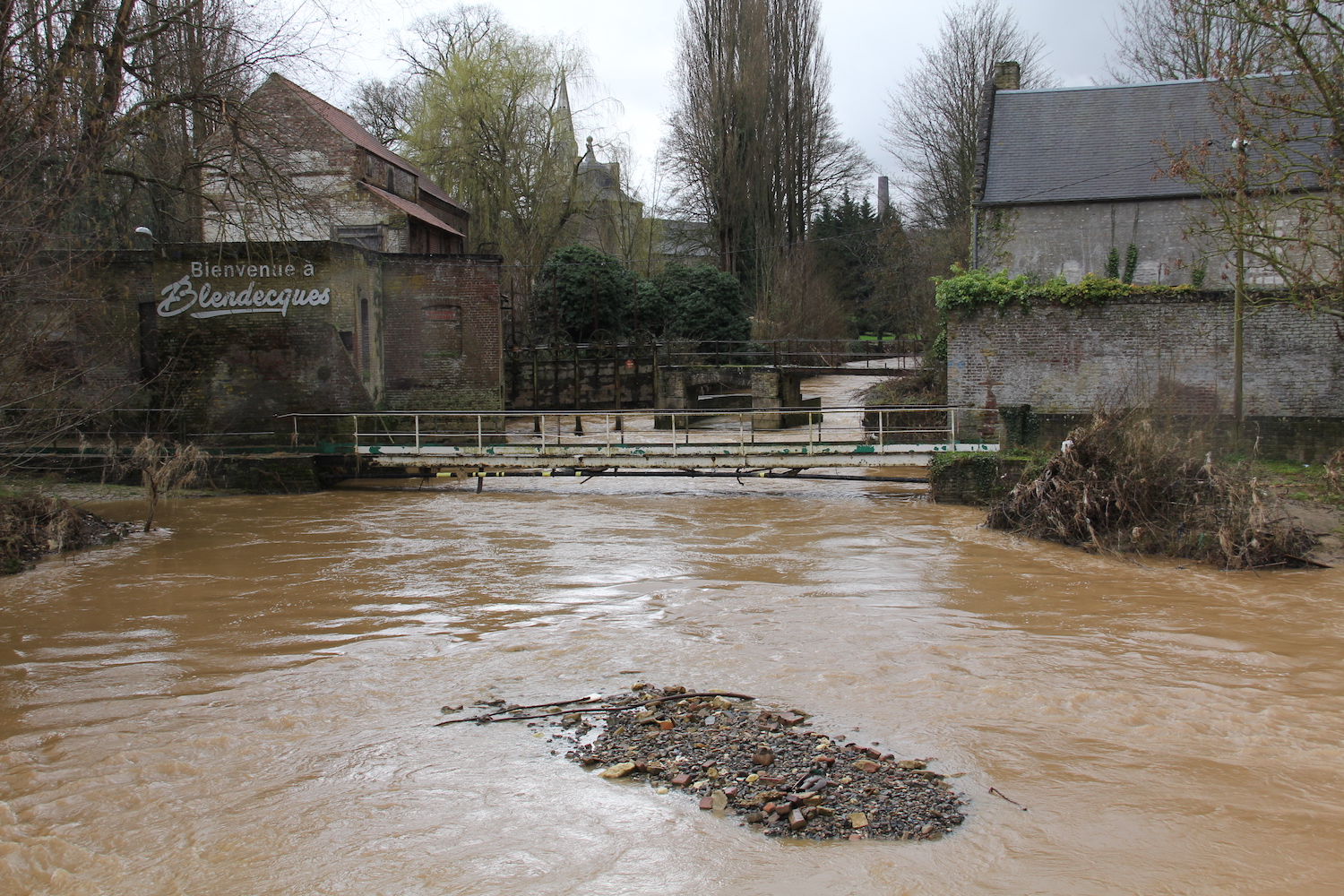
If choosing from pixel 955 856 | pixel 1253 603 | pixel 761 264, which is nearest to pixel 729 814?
pixel 955 856

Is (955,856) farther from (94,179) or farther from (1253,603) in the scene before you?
(94,179)

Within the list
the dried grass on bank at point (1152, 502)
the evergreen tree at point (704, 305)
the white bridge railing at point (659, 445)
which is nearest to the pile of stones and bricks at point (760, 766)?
the dried grass on bank at point (1152, 502)

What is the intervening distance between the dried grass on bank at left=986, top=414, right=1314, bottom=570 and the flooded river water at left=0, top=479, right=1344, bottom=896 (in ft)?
1.85

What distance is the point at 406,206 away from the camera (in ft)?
101

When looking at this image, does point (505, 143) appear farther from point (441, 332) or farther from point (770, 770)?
point (770, 770)

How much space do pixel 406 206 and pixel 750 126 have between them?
1666 centimetres

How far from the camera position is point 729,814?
552 centimetres

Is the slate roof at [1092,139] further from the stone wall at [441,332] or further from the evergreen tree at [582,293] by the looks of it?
the evergreen tree at [582,293]

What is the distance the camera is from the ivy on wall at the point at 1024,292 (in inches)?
776

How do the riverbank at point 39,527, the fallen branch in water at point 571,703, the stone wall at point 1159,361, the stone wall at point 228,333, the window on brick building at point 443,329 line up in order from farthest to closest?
the window on brick building at point 443,329, the stone wall at point 228,333, the stone wall at point 1159,361, the riverbank at point 39,527, the fallen branch in water at point 571,703

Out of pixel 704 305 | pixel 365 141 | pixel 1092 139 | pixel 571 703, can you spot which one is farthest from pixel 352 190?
pixel 571 703

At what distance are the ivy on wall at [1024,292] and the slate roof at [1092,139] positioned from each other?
11.8ft

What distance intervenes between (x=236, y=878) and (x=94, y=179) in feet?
41.2

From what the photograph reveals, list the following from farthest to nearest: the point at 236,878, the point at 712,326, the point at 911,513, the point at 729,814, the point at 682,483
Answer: the point at 712,326
the point at 682,483
the point at 911,513
the point at 729,814
the point at 236,878
